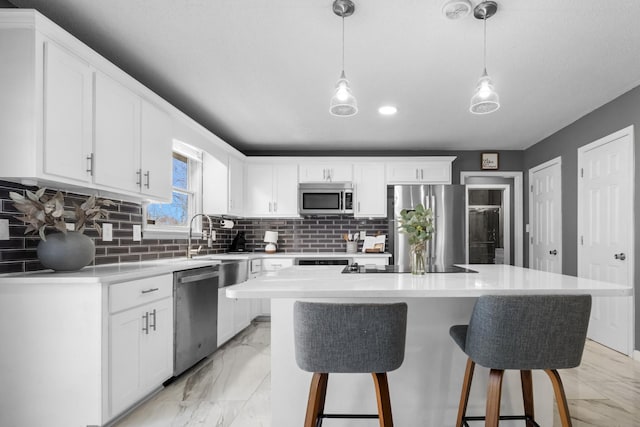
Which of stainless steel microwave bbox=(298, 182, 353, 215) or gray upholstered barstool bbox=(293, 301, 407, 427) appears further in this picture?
stainless steel microwave bbox=(298, 182, 353, 215)

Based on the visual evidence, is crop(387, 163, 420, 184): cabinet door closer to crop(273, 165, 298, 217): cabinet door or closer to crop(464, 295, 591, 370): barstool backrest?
crop(273, 165, 298, 217): cabinet door

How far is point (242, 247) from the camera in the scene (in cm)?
537

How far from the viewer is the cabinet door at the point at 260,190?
534 cm

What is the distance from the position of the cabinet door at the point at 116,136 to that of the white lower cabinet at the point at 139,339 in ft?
2.29

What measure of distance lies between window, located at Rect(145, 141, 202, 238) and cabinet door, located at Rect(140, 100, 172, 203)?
1.23 feet

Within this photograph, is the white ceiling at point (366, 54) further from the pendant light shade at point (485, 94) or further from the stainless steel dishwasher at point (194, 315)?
→ the stainless steel dishwasher at point (194, 315)

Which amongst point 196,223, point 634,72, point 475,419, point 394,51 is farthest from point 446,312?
point 196,223

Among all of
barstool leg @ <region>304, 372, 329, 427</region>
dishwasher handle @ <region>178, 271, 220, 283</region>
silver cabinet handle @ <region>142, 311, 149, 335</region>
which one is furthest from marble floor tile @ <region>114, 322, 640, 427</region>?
barstool leg @ <region>304, 372, 329, 427</region>

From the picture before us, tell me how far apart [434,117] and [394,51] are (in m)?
1.65

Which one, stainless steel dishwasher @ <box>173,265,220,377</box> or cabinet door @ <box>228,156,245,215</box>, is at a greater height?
cabinet door @ <box>228,156,245,215</box>

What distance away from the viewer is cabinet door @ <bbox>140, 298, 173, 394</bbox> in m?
2.37

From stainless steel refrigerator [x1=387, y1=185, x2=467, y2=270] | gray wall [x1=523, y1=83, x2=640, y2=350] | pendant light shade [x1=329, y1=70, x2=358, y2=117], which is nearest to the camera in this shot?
pendant light shade [x1=329, y1=70, x2=358, y2=117]

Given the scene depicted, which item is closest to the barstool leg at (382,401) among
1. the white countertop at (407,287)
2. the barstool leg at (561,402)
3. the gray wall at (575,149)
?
the white countertop at (407,287)

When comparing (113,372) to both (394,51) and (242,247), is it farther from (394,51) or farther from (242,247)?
(242,247)
